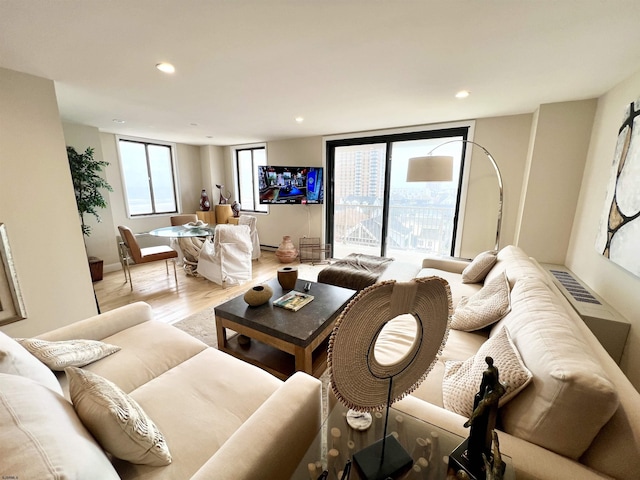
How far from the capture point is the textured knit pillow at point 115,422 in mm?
708

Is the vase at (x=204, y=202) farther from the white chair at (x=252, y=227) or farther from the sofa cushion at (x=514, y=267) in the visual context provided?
the sofa cushion at (x=514, y=267)

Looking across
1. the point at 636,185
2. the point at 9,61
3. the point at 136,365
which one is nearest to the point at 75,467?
the point at 136,365

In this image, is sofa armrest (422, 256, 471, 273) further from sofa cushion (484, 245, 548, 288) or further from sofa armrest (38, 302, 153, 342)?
sofa armrest (38, 302, 153, 342)

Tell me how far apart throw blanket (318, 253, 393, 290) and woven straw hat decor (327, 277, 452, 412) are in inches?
73.9

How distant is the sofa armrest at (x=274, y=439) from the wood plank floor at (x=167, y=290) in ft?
7.09

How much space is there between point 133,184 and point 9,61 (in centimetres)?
321

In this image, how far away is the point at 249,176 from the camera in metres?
5.66

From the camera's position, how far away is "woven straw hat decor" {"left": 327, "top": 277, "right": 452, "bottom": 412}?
58 cm

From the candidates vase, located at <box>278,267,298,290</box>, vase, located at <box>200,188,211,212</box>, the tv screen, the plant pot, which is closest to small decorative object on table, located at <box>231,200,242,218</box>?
vase, located at <box>200,188,211,212</box>

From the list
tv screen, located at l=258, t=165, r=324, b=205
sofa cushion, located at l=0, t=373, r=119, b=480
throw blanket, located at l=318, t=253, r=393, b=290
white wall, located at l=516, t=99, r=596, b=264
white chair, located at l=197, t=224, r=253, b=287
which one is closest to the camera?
sofa cushion, located at l=0, t=373, r=119, b=480

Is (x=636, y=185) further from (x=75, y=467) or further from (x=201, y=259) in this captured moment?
(x=201, y=259)

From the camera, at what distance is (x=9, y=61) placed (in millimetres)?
1719

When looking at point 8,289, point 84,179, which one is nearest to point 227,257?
point 8,289

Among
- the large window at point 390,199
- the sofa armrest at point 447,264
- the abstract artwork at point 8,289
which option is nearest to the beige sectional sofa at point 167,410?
the abstract artwork at point 8,289
